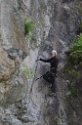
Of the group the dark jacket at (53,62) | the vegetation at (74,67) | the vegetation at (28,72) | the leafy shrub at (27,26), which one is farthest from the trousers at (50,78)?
the leafy shrub at (27,26)

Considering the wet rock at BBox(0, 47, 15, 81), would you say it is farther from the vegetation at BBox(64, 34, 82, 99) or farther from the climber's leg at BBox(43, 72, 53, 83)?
the vegetation at BBox(64, 34, 82, 99)

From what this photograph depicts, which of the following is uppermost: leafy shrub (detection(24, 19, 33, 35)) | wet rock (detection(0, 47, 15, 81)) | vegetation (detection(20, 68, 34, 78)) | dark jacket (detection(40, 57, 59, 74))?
leafy shrub (detection(24, 19, 33, 35))

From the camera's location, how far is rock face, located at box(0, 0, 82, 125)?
29.8ft

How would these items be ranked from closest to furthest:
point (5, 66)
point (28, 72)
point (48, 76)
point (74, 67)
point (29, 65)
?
1. point (5, 66)
2. point (28, 72)
3. point (29, 65)
4. point (48, 76)
5. point (74, 67)

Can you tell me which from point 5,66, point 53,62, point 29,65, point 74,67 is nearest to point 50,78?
point 53,62

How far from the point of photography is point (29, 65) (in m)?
10.7

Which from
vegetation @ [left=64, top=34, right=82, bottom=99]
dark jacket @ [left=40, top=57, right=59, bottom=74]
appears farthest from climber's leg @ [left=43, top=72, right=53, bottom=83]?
vegetation @ [left=64, top=34, right=82, bottom=99]

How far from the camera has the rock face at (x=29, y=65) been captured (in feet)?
29.8

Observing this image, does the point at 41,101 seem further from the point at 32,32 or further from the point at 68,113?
the point at 32,32

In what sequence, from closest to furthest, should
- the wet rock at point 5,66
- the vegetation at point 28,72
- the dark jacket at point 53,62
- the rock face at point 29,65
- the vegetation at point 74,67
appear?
the wet rock at point 5,66 < the rock face at point 29,65 < the vegetation at point 28,72 < the dark jacket at point 53,62 < the vegetation at point 74,67

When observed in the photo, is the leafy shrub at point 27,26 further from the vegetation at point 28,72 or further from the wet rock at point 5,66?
the wet rock at point 5,66

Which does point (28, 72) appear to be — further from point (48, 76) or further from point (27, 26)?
point (27, 26)

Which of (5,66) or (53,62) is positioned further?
(53,62)

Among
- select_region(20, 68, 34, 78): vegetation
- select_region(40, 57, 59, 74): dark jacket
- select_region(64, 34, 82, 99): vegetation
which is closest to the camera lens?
select_region(20, 68, 34, 78): vegetation
